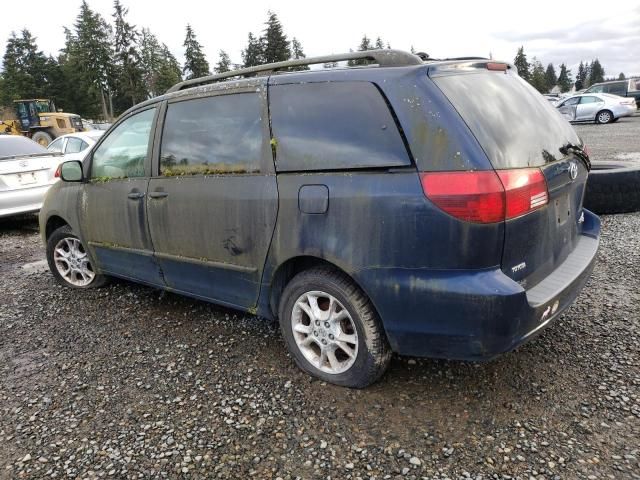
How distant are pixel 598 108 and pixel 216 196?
24.5 m

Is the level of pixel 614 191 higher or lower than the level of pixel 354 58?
lower

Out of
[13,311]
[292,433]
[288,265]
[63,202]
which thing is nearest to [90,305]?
[13,311]

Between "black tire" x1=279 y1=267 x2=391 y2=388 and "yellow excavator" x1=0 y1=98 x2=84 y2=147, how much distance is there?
2518 centimetres

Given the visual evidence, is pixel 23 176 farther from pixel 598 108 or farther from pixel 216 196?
pixel 598 108

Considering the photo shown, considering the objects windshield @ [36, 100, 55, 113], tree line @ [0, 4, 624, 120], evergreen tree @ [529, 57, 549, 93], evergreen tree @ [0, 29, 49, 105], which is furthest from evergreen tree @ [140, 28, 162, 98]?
evergreen tree @ [529, 57, 549, 93]

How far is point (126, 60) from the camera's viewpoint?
63750 millimetres

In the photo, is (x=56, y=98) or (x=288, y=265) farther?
(x=56, y=98)

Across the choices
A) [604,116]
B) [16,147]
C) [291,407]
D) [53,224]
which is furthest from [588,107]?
[291,407]

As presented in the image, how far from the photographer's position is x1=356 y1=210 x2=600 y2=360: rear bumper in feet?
7.60

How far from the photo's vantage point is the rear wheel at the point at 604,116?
894 inches

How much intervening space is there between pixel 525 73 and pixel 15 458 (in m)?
93.5

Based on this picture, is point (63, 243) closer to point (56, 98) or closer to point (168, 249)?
point (168, 249)

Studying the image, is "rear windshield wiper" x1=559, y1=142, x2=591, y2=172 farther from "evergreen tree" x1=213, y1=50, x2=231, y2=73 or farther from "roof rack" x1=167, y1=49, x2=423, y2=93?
"evergreen tree" x1=213, y1=50, x2=231, y2=73

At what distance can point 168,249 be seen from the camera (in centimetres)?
362
